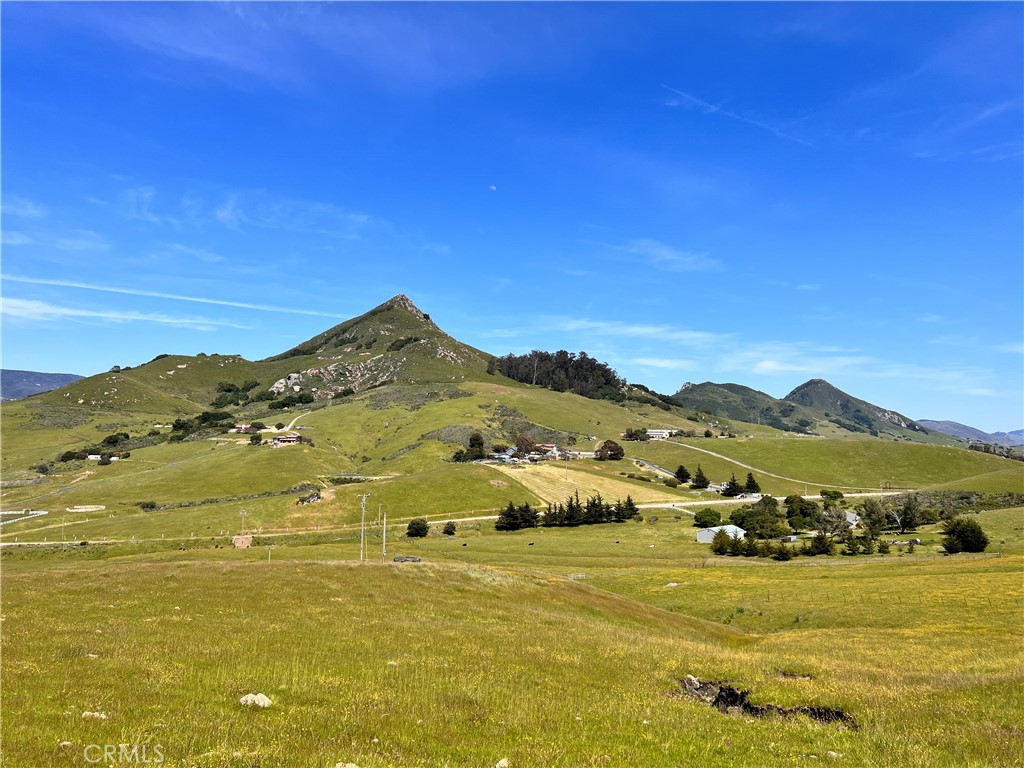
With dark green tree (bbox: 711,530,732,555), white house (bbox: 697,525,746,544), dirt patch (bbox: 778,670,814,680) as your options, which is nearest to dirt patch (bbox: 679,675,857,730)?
dirt patch (bbox: 778,670,814,680)

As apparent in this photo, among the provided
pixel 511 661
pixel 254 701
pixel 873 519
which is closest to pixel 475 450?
pixel 873 519

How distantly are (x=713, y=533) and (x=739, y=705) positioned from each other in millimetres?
101767

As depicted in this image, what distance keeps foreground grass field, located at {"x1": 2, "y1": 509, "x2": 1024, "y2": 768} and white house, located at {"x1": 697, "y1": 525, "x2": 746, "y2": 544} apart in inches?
2377

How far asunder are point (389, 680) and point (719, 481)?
7237 inches

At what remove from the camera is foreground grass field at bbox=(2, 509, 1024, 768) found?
13.3m

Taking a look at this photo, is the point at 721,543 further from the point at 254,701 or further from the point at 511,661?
the point at 254,701

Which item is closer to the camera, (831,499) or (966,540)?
(966,540)

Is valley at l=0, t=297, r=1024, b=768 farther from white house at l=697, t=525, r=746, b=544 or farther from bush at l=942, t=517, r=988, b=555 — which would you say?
white house at l=697, t=525, r=746, b=544

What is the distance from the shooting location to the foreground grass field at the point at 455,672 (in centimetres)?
1330

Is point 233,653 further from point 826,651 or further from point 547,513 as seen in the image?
point 547,513

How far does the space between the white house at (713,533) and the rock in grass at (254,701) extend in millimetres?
110792

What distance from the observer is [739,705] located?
824 inches

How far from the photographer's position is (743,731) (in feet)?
53.5

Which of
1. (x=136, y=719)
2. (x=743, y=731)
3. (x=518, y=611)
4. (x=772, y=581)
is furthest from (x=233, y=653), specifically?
(x=772, y=581)
